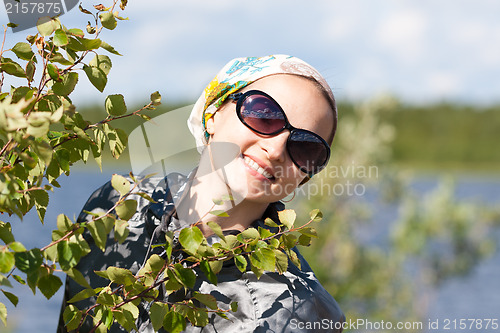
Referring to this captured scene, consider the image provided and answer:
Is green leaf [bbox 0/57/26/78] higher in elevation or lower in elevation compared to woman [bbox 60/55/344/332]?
higher

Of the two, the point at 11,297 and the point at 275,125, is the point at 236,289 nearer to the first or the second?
the point at 275,125

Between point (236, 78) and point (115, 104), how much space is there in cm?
54

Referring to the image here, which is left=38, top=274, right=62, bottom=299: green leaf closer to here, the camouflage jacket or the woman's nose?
the camouflage jacket

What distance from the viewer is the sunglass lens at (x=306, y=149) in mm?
1854

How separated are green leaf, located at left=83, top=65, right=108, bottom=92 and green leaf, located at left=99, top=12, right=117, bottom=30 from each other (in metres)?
0.12

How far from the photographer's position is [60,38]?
1.38m

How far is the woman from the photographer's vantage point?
1.81 metres

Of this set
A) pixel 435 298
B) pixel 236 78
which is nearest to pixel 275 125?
pixel 236 78

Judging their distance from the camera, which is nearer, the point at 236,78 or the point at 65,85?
the point at 65,85

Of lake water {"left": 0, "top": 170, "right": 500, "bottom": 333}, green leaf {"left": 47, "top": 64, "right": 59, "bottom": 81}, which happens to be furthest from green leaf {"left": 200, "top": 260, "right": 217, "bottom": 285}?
lake water {"left": 0, "top": 170, "right": 500, "bottom": 333}

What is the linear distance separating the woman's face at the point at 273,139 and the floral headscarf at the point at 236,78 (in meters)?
0.03

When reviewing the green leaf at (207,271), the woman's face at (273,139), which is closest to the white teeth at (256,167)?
the woman's face at (273,139)

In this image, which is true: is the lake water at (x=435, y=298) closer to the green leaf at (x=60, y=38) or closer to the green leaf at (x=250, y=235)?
the green leaf at (x=250, y=235)

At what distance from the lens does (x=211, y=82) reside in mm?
2117
